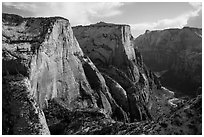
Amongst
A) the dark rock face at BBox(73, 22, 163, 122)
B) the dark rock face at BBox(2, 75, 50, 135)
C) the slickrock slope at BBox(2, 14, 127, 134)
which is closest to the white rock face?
the dark rock face at BBox(73, 22, 163, 122)

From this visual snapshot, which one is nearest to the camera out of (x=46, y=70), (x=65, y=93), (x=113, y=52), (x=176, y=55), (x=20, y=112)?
(x=20, y=112)

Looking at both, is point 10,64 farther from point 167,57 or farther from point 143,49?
point 143,49

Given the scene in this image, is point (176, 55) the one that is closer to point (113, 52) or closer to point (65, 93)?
point (113, 52)

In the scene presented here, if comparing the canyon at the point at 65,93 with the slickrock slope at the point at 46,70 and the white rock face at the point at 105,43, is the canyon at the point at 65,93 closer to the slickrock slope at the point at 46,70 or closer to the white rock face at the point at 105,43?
the slickrock slope at the point at 46,70

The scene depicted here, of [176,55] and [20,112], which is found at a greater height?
[176,55]

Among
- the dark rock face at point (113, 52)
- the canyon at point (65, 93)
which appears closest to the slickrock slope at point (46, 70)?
the canyon at point (65, 93)

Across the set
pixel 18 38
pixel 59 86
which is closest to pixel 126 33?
pixel 59 86

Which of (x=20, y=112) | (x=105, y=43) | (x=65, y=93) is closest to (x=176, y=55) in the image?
(x=105, y=43)

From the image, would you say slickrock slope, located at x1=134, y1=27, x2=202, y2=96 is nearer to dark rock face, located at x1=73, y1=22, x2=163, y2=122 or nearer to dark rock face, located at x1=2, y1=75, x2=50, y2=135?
dark rock face, located at x1=73, y1=22, x2=163, y2=122
